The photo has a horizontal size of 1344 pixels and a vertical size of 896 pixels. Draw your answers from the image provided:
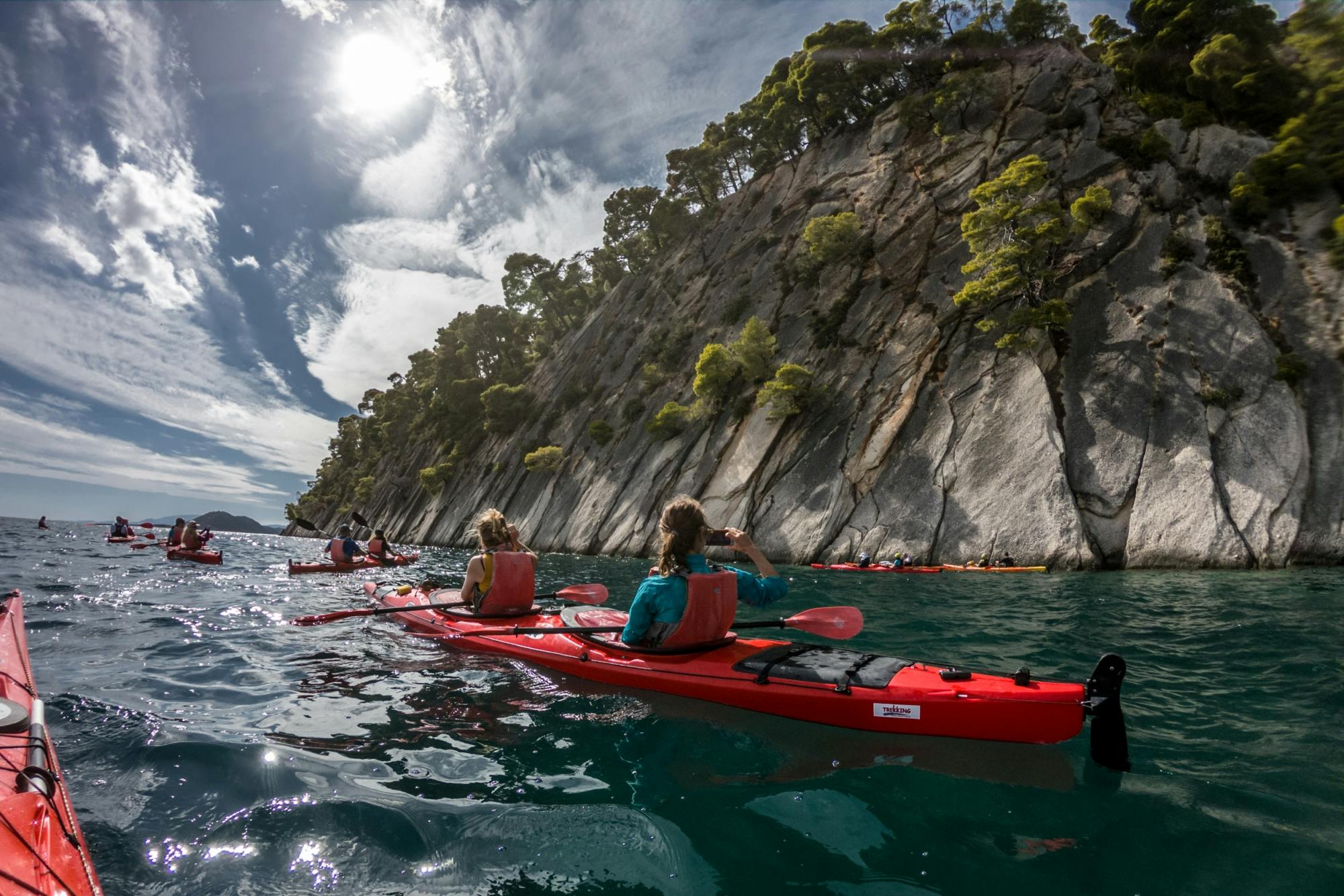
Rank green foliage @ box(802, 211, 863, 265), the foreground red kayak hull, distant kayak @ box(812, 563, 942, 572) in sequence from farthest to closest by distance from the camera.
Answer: green foliage @ box(802, 211, 863, 265) → distant kayak @ box(812, 563, 942, 572) → the foreground red kayak hull

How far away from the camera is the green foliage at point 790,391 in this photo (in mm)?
28141

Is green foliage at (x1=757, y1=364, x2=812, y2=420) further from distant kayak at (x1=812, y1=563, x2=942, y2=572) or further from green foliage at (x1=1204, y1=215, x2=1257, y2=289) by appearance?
green foliage at (x1=1204, y1=215, x2=1257, y2=289)

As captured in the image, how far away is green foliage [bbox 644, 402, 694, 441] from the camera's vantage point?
34.3 meters

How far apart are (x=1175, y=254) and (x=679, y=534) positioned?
27.5m

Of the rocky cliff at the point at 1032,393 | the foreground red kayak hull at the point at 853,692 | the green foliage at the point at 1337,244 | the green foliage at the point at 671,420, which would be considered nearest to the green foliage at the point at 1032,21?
the rocky cliff at the point at 1032,393

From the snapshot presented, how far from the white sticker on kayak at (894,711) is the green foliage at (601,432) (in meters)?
34.8

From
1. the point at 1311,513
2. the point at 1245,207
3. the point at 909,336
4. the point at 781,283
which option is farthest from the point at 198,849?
the point at 781,283

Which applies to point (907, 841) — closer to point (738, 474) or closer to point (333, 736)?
point (333, 736)

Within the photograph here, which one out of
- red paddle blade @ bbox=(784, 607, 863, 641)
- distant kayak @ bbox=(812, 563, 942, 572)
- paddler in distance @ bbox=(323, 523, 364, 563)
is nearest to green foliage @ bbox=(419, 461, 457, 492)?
paddler in distance @ bbox=(323, 523, 364, 563)

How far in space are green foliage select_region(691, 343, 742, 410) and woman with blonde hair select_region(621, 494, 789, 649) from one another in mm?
26516

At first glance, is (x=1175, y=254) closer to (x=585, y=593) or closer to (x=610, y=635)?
(x=585, y=593)

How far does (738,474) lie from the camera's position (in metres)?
29.0

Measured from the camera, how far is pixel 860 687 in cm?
518

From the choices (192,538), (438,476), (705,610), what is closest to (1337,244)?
(705,610)
